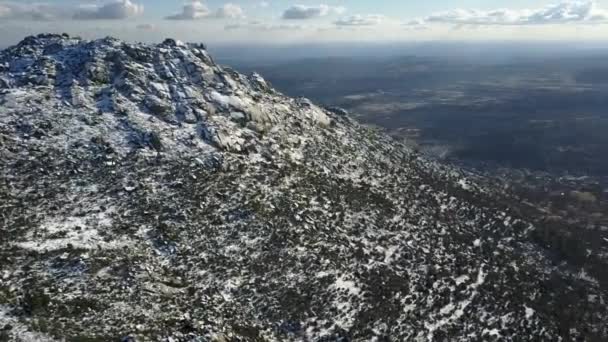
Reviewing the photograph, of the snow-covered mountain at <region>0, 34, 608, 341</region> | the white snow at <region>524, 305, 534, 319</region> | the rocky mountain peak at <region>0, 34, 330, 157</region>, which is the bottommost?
the white snow at <region>524, 305, 534, 319</region>

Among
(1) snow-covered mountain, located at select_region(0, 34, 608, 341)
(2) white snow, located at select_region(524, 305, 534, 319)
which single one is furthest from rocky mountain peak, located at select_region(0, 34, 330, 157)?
(2) white snow, located at select_region(524, 305, 534, 319)

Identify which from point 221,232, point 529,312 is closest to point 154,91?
point 221,232

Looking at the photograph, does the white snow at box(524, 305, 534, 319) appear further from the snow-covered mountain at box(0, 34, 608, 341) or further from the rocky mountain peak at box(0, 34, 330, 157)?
the rocky mountain peak at box(0, 34, 330, 157)

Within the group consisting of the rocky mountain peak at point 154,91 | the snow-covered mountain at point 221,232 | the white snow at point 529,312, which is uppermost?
the rocky mountain peak at point 154,91

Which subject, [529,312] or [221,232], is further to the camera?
[221,232]

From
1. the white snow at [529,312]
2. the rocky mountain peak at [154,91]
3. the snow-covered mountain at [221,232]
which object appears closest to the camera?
the snow-covered mountain at [221,232]

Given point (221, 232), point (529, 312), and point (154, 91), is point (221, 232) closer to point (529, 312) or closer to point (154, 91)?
point (154, 91)

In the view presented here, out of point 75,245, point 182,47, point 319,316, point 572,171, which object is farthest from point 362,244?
point 572,171

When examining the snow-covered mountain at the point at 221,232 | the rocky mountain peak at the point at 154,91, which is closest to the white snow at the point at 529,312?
the snow-covered mountain at the point at 221,232

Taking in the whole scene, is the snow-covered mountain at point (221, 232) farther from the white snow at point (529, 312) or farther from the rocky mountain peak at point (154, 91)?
the rocky mountain peak at point (154, 91)

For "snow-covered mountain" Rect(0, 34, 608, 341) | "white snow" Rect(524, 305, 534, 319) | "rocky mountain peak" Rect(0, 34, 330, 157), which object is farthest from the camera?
"rocky mountain peak" Rect(0, 34, 330, 157)
